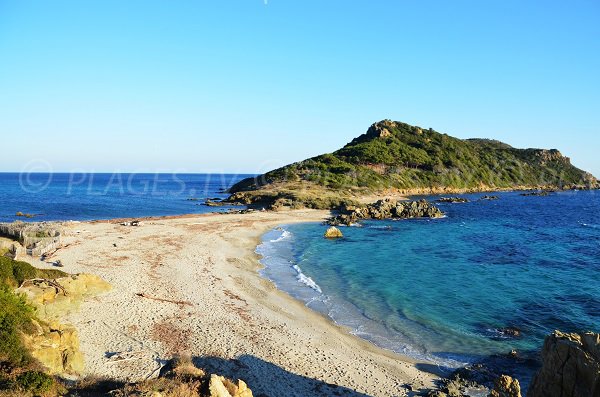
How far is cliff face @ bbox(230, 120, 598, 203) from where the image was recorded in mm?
97250

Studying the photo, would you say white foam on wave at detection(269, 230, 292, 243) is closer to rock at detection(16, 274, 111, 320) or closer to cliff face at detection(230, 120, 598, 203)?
rock at detection(16, 274, 111, 320)

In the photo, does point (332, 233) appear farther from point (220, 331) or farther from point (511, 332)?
point (220, 331)

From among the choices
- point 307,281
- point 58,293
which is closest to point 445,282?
point 307,281

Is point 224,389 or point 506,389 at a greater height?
point 224,389

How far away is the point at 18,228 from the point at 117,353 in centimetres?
2628

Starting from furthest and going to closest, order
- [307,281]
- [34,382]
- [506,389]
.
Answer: [307,281] < [506,389] < [34,382]

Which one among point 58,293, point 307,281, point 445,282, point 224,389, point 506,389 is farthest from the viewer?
point 445,282

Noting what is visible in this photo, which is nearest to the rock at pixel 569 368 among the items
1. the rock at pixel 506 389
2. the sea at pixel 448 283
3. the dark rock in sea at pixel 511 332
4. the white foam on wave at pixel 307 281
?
the rock at pixel 506 389

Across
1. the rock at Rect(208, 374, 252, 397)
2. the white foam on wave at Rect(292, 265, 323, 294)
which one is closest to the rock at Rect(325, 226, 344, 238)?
the white foam on wave at Rect(292, 265, 323, 294)

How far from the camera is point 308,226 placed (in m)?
54.6

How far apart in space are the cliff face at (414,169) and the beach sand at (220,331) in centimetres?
5549

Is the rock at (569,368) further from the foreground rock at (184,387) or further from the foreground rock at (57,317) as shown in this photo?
the foreground rock at (57,317)

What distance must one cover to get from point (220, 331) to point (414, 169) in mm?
106989

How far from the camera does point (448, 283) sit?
28922mm
